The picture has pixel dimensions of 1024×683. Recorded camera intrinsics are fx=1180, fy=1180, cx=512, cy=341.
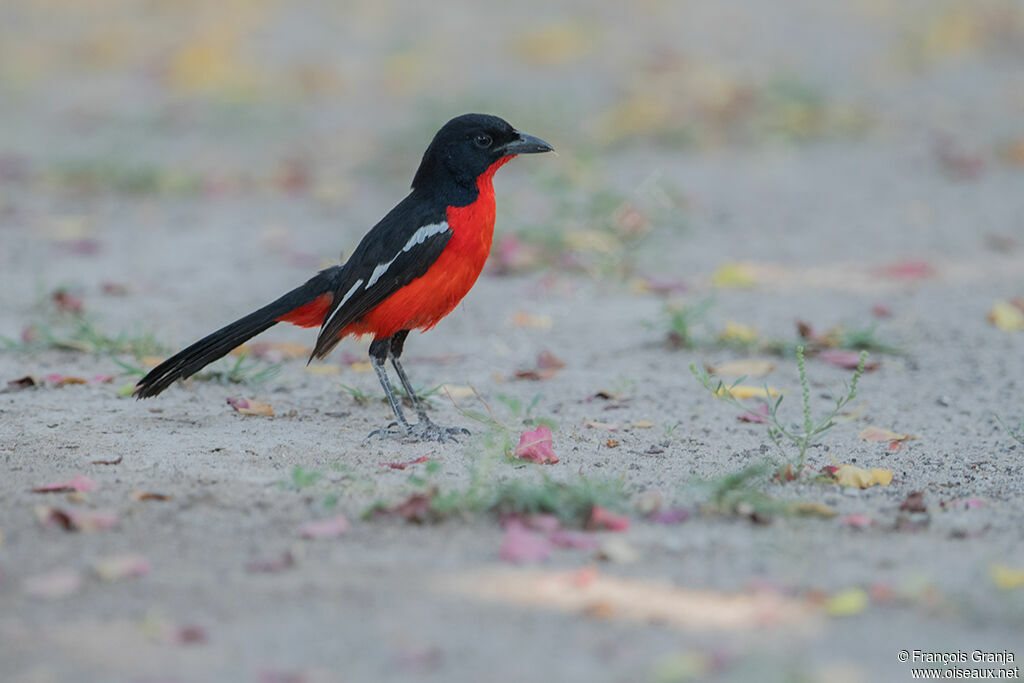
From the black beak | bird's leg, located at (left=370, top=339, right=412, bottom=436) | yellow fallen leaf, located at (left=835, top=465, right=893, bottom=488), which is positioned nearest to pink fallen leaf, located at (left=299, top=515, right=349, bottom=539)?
bird's leg, located at (left=370, top=339, right=412, bottom=436)

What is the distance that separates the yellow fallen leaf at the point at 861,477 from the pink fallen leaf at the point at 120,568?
2.11 metres

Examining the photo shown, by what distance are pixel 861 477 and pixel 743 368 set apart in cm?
161

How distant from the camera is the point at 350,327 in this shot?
4.49 metres

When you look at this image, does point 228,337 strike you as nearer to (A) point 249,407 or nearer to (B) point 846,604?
(A) point 249,407

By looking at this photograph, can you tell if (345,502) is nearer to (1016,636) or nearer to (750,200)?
(1016,636)

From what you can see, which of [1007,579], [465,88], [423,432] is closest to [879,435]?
[1007,579]

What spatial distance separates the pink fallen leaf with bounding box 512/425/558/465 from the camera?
395cm

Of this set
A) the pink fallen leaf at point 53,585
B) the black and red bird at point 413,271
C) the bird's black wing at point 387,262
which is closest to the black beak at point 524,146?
the black and red bird at point 413,271

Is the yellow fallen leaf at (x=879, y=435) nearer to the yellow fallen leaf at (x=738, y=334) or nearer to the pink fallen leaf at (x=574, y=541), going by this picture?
the yellow fallen leaf at (x=738, y=334)

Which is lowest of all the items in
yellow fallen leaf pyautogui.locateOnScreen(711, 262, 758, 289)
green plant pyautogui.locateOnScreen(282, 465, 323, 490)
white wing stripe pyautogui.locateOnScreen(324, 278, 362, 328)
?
green plant pyautogui.locateOnScreen(282, 465, 323, 490)

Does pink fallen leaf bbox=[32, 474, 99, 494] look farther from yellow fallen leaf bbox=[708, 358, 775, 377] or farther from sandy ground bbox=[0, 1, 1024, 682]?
yellow fallen leaf bbox=[708, 358, 775, 377]

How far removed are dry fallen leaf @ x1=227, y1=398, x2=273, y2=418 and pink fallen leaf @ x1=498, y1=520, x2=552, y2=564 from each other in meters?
1.77

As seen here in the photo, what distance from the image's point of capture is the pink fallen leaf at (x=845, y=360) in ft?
17.5

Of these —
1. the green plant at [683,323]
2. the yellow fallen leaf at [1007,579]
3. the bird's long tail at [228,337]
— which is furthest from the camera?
the green plant at [683,323]
